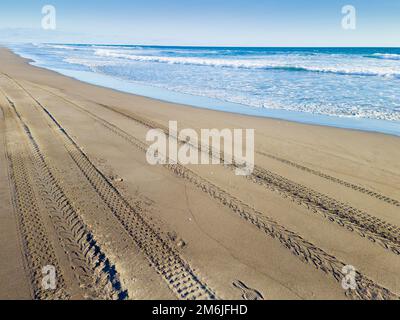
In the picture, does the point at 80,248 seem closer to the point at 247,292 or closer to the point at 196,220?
the point at 196,220

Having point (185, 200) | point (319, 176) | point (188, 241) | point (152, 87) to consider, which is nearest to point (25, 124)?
point (185, 200)

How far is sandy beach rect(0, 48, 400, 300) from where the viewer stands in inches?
140

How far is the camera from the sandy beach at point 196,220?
3564 millimetres

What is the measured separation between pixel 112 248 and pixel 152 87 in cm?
1679

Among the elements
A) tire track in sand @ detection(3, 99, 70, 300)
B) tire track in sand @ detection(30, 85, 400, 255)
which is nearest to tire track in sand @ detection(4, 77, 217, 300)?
tire track in sand @ detection(3, 99, 70, 300)

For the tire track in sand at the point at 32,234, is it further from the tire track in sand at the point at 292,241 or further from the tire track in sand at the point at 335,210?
the tire track in sand at the point at 335,210

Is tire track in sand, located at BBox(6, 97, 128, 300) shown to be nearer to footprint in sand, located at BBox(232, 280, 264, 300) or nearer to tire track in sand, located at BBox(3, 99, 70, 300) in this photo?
tire track in sand, located at BBox(3, 99, 70, 300)

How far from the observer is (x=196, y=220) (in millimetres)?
4859

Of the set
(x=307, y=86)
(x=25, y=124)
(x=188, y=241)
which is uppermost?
(x=307, y=86)

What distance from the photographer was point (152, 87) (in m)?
19.8

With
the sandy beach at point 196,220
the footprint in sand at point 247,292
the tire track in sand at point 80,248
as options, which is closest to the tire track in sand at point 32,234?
the sandy beach at point 196,220

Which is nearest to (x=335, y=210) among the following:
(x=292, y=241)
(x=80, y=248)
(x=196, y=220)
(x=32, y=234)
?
(x=292, y=241)
